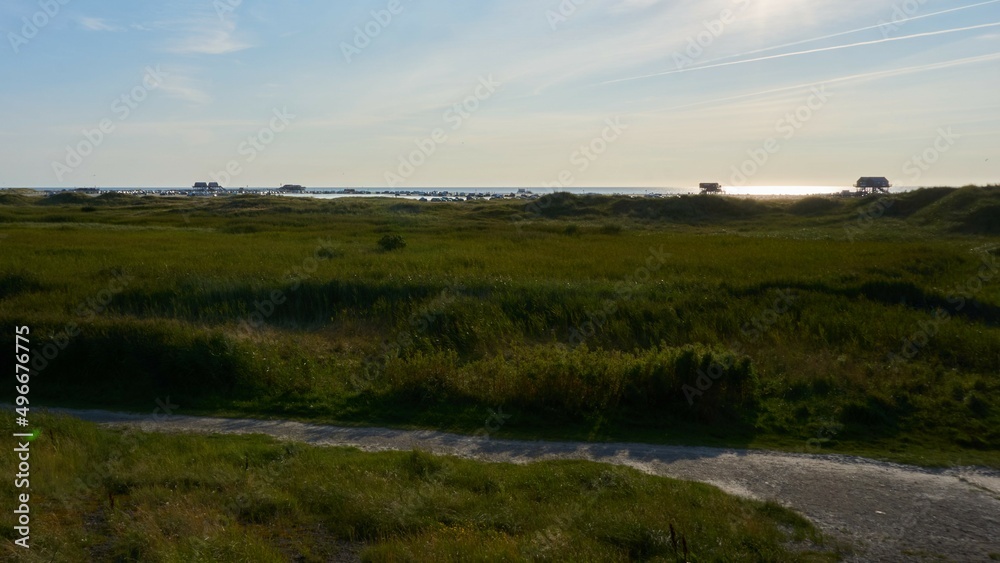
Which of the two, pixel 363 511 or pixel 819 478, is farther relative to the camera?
pixel 819 478

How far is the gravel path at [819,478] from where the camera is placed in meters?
7.33

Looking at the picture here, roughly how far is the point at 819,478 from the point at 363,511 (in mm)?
5749

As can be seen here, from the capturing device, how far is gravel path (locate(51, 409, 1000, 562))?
733cm

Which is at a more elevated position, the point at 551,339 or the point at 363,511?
the point at 551,339

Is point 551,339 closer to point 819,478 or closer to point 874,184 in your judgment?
point 819,478

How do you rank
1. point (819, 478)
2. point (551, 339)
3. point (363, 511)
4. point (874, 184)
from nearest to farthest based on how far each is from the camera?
point (363, 511) → point (819, 478) → point (551, 339) → point (874, 184)

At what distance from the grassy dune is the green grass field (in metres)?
2.61

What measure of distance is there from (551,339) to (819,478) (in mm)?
7556

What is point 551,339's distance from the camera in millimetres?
15938

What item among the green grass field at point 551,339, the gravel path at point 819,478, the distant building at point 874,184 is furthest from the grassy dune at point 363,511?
the distant building at point 874,184

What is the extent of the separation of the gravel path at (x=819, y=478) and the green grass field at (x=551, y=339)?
0.60m

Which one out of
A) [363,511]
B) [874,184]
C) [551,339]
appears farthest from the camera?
[874,184]

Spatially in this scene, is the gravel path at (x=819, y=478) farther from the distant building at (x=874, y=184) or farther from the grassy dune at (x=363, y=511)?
the distant building at (x=874, y=184)

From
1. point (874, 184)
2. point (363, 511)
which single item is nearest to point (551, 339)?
point (363, 511)
